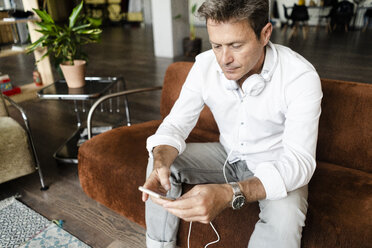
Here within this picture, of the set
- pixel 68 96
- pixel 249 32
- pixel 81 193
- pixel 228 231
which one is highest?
pixel 249 32

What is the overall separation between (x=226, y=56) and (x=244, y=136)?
1.27 feet

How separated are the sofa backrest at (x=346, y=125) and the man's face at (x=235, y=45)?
571mm

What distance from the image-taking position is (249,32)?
1123 millimetres

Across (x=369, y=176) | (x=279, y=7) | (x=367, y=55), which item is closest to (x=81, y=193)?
(x=369, y=176)

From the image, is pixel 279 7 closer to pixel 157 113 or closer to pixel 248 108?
pixel 157 113

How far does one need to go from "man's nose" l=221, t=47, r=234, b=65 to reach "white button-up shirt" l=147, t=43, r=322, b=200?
0.15 m

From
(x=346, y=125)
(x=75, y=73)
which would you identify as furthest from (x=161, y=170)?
(x=75, y=73)

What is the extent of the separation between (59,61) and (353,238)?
225cm

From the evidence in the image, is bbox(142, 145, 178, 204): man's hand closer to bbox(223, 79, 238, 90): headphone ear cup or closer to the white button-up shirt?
the white button-up shirt

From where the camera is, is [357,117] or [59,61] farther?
[59,61]

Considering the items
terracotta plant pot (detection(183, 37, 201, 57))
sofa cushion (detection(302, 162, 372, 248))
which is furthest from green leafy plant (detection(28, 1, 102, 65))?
terracotta plant pot (detection(183, 37, 201, 57))

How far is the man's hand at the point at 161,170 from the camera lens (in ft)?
3.75

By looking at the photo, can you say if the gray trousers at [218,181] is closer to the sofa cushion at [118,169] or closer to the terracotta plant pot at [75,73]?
the sofa cushion at [118,169]

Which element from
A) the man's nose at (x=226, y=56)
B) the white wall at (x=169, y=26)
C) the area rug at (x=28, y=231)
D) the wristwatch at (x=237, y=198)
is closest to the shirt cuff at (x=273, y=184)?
the wristwatch at (x=237, y=198)
